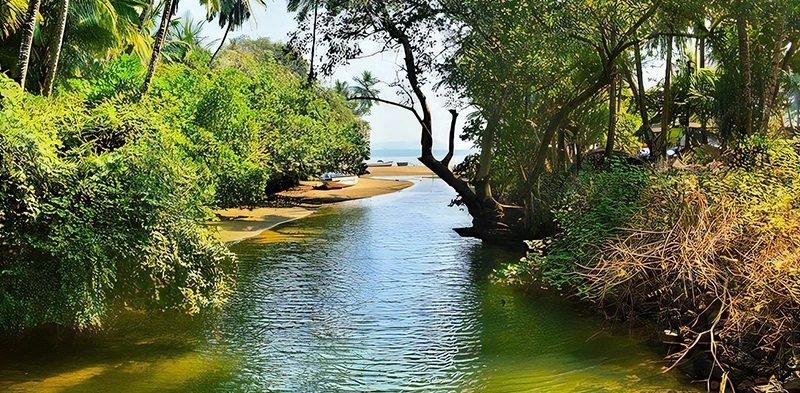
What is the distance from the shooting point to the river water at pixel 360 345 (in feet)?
30.0

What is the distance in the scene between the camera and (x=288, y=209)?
3186 centimetres

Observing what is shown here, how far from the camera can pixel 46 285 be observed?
870 centimetres

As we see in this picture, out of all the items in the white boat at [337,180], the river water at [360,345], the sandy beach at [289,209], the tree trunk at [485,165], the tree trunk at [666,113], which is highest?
the tree trunk at [666,113]

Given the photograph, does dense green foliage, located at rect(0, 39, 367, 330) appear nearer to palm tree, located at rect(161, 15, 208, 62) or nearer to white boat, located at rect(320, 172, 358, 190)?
palm tree, located at rect(161, 15, 208, 62)

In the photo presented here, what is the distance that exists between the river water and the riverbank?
107 inches

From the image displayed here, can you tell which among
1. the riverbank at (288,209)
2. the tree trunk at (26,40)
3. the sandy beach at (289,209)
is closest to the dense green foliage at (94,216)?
the tree trunk at (26,40)

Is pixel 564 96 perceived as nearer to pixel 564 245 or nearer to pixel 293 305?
pixel 564 245

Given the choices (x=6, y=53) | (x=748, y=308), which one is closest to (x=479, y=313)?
(x=748, y=308)

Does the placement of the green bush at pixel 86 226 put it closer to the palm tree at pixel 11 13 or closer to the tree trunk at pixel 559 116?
the palm tree at pixel 11 13

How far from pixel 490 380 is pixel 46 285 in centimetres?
595

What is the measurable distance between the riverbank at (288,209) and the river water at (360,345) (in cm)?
272

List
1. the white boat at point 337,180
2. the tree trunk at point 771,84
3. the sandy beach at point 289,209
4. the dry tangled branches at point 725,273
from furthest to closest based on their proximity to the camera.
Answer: the white boat at point 337,180, the sandy beach at point 289,209, the tree trunk at point 771,84, the dry tangled branches at point 725,273

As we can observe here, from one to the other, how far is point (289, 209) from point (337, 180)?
1490 centimetres

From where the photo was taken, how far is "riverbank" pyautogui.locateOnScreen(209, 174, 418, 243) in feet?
78.7
